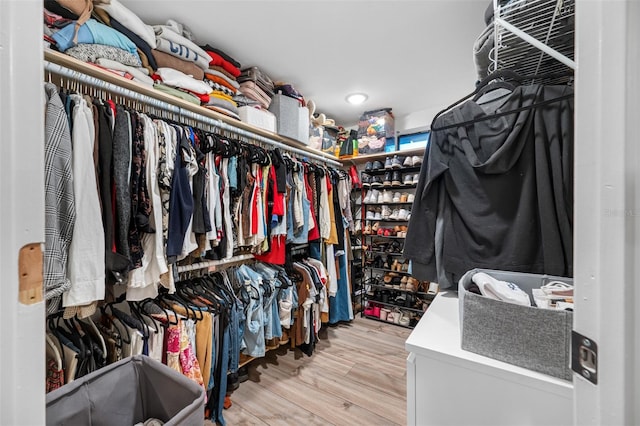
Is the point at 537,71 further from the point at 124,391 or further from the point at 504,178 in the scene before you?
the point at 124,391

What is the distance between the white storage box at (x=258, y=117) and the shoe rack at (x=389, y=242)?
1.36 meters

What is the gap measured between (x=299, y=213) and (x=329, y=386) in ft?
4.13

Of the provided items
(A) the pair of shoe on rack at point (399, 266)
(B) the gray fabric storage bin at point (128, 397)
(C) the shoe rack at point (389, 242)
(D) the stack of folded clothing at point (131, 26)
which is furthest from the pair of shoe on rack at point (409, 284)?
(D) the stack of folded clothing at point (131, 26)

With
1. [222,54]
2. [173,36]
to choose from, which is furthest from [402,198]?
[173,36]

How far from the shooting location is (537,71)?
3.44 feet

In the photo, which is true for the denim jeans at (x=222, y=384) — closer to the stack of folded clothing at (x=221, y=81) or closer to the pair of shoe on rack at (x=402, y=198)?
the stack of folded clothing at (x=221, y=81)

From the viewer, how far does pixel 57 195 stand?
90 cm

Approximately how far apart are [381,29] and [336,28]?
0.27m

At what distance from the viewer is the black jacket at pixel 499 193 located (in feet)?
2.49

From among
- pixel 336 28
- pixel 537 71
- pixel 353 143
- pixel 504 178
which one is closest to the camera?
pixel 504 178
